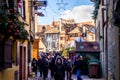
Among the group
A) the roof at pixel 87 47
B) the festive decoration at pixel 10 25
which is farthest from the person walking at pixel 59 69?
the roof at pixel 87 47

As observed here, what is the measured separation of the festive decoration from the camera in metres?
10.7

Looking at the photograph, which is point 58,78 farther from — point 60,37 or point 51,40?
point 51,40

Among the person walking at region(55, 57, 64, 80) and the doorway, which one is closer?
the person walking at region(55, 57, 64, 80)

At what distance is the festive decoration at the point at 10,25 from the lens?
10672 mm

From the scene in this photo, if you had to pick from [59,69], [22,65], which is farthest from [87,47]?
[59,69]

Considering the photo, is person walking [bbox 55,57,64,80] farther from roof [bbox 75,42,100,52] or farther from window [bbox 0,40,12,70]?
roof [bbox 75,42,100,52]

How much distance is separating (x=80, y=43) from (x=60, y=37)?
6397cm

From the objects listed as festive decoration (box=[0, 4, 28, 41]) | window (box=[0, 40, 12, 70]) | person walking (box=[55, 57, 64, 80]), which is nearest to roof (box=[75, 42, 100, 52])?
person walking (box=[55, 57, 64, 80])

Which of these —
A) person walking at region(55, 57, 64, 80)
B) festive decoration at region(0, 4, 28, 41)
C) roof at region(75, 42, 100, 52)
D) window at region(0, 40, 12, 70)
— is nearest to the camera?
festive decoration at region(0, 4, 28, 41)

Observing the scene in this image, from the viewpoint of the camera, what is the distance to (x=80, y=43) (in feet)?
127

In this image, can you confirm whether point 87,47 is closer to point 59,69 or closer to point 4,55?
point 59,69

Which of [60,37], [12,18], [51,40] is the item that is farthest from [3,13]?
[51,40]

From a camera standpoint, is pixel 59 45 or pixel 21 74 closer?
pixel 21 74

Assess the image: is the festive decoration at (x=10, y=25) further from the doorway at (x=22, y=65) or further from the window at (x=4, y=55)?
the doorway at (x=22, y=65)
